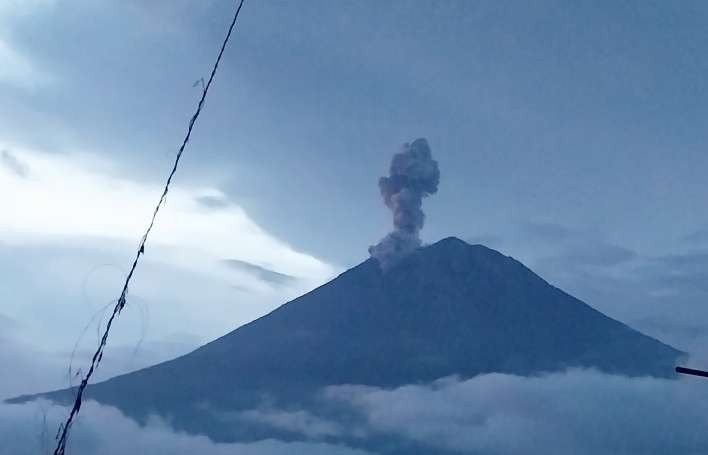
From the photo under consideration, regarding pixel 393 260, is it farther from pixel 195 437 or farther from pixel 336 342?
pixel 195 437

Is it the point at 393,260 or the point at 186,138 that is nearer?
the point at 186,138

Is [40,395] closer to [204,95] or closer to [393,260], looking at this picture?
[393,260]

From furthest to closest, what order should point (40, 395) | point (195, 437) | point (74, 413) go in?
point (195, 437), point (40, 395), point (74, 413)

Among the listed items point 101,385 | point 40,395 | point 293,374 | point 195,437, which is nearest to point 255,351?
point 293,374

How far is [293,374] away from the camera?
200m

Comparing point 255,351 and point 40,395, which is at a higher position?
point 255,351

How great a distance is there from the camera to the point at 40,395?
17938cm

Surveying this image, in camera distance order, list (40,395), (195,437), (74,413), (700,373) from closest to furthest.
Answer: (74,413), (700,373), (40,395), (195,437)

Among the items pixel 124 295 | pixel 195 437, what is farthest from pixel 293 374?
pixel 124 295

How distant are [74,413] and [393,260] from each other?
18901 cm

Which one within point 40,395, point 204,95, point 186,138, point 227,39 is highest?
point 40,395

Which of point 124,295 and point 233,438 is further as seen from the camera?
point 233,438

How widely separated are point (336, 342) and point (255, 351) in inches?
781

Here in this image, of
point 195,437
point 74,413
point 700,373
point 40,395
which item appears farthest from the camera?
point 195,437
